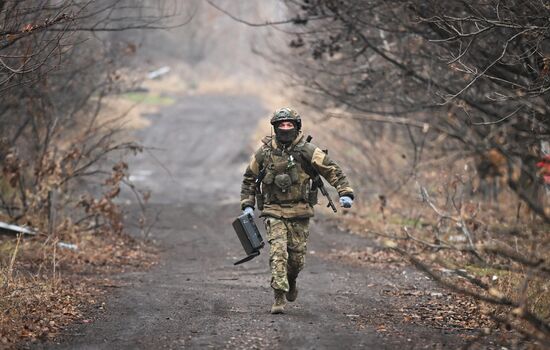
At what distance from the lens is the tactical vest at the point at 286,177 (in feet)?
29.9

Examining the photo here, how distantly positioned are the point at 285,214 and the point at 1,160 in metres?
7.12

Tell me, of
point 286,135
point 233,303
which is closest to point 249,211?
point 286,135

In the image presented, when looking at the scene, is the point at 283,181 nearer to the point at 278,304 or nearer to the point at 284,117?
the point at 284,117

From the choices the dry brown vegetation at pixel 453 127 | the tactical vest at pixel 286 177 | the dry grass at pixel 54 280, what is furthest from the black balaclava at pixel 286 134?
the dry grass at pixel 54 280

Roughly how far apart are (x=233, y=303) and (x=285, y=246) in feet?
3.66

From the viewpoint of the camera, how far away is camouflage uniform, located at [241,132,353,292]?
9.10 m

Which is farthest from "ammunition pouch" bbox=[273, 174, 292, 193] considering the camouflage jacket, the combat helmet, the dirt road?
the dirt road

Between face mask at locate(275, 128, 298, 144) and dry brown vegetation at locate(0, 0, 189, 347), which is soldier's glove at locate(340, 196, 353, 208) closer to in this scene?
face mask at locate(275, 128, 298, 144)

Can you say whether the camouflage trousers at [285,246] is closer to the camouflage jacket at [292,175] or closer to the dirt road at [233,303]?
the camouflage jacket at [292,175]

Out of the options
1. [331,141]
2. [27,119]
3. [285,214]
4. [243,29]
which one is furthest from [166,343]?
[243,29]

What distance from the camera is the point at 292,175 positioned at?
9.12 metres

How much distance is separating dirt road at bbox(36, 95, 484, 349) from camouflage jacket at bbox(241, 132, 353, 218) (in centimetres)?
115

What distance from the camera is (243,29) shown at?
70.9 metres

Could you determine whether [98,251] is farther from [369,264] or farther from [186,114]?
[186,114]
